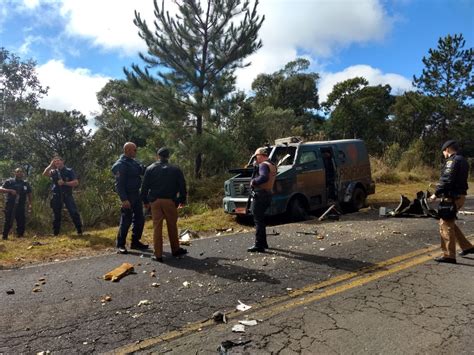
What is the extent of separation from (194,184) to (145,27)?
5.98 m

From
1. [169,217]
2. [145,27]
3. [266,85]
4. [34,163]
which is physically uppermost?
[266,85]

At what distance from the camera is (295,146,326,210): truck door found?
1058cm

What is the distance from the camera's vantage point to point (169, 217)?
6.62 metres

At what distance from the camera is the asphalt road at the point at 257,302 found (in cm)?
366

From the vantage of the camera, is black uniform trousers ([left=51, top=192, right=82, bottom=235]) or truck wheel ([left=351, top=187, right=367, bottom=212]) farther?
truck wheel ([left=351, top=187, right=367, bottom=212])

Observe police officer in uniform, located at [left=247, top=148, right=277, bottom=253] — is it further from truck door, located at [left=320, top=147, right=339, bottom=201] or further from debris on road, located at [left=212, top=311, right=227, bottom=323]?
truck door, located at [left=320, top=147, right=339, bottom=201]

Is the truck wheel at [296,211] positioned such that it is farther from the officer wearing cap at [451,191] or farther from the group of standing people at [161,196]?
the officer wearing cap at [451,191]

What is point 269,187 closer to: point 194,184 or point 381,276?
point 381,276

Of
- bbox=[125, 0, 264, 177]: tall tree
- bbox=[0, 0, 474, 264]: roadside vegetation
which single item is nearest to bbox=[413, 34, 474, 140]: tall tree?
bbox=[0, 0, 474, 264]: roadside vegetation

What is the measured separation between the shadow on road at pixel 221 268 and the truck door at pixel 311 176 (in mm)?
4590

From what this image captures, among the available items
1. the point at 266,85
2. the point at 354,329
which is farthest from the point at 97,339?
the point at 266,85

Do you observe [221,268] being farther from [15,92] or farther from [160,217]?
[15,92]

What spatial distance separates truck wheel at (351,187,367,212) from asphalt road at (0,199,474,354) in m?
4.96

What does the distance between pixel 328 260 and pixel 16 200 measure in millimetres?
7622
